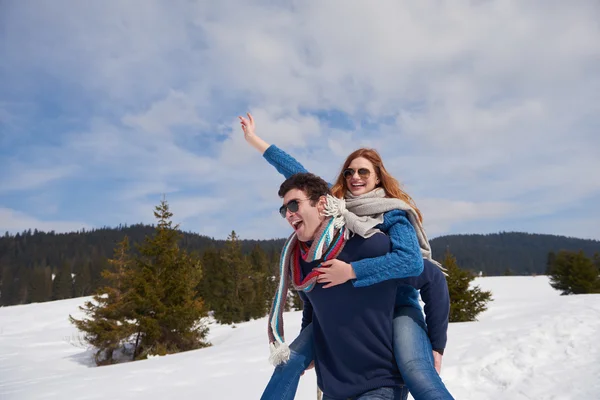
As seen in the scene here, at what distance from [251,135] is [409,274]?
6.47 feet

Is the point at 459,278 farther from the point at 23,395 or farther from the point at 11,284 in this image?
the point at 11,284

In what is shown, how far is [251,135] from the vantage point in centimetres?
334

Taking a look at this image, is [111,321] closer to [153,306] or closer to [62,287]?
[153,306]

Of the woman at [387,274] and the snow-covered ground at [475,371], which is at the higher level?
the woman at [387,274]

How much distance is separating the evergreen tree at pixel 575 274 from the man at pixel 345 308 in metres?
31.7

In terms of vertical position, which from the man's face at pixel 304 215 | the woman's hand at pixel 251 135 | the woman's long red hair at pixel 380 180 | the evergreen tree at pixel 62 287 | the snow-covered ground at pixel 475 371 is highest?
the evergreen tree at pixel 62 287

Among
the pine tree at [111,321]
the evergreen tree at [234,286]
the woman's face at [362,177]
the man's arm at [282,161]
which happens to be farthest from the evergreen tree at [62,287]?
the woman's face at [362,177]

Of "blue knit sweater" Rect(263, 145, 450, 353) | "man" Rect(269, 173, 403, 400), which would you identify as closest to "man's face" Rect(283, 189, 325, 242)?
"man" Rect(269, 173, 403, 400)

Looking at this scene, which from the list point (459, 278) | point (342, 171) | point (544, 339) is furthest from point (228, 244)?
point (342, 171)

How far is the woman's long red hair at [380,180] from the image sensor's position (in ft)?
8.69

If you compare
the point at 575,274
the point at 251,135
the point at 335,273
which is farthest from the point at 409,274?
the point at 575,274

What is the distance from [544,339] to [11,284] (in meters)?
96.1

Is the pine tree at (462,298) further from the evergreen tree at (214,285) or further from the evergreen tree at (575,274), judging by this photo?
the evergreen tree at (214,285)

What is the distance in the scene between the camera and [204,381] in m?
6.42
